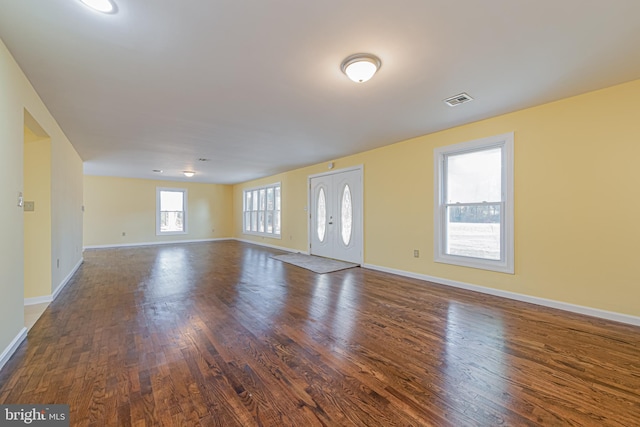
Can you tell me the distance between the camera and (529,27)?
6.19 feet

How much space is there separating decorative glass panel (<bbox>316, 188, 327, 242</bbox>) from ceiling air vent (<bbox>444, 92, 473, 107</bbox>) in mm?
3932

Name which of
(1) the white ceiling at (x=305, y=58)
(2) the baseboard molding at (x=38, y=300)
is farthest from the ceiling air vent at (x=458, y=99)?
(2) the baseboard molding at (x=38, y=300)

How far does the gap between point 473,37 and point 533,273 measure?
9.47ft

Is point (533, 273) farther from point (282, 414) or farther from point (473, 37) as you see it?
point (282, 414)

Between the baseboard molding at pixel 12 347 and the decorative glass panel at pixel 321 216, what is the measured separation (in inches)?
203

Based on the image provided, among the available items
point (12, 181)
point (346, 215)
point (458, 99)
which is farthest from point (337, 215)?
point (12, 181)

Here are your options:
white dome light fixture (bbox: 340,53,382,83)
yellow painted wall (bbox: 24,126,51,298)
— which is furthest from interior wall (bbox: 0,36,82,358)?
white dome light fixture (bbox: 340,53,382,83)

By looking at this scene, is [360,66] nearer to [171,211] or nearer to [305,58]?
[305,58]

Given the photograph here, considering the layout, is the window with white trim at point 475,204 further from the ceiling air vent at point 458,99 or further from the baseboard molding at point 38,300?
the baseboard molding at point 38,300

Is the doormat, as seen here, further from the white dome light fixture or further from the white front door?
the white dome light fixture

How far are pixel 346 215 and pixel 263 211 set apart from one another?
13.7ft

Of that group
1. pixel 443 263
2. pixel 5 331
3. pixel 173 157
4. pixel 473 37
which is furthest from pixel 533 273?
pixel 173 157

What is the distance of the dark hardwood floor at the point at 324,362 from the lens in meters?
1.51

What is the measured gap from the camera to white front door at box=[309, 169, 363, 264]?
5.77m
